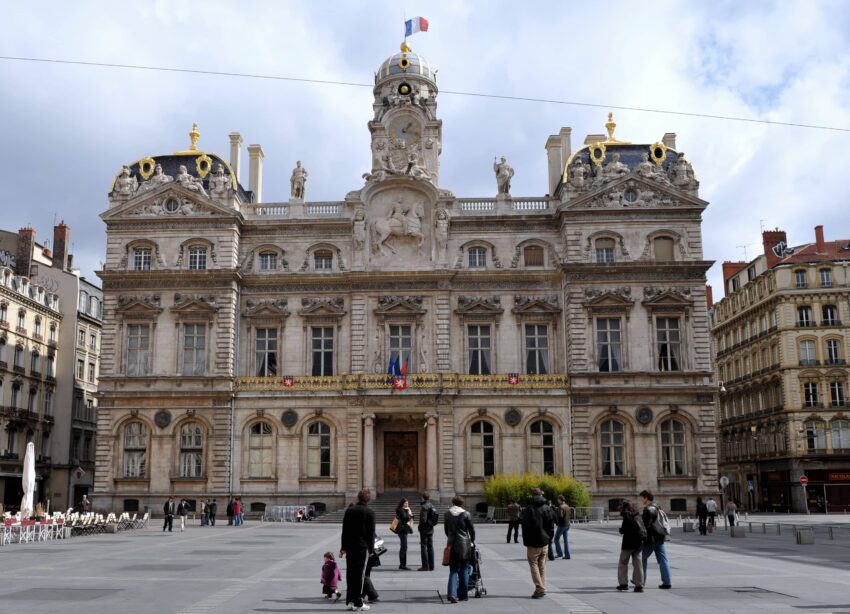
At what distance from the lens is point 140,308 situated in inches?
2153

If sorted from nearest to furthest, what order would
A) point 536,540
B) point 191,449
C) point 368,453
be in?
point 536,540
point 368,453
point 191,449

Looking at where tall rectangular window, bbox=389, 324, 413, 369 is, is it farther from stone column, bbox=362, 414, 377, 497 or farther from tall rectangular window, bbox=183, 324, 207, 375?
tall rectangular window, bbox=183, 324, 207, 375

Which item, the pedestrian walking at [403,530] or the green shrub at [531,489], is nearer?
the pedestrian walking at [403,530]

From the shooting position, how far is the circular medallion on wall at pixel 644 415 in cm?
5253

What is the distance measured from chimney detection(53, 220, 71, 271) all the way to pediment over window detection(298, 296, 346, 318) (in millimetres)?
29210

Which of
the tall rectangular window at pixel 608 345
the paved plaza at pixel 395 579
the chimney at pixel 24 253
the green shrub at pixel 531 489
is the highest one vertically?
the chimney at pixel 24 253

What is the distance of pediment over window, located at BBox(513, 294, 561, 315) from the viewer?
5462 centimetres

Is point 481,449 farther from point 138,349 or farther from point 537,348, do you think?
point 138,349

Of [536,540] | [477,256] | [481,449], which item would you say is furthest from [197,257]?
[536,540]

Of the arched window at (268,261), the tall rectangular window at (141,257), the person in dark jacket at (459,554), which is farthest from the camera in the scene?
the arched window at (268,261)

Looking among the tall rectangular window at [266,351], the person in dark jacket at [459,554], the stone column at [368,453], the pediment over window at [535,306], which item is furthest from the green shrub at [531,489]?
the person in dark jacket at [459,554]

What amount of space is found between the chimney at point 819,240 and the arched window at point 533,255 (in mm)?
31086

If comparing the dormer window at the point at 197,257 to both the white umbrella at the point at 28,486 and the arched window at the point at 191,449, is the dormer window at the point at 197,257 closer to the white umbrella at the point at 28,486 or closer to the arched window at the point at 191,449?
the arched window at the point at 191,449

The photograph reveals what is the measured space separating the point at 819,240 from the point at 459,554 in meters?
66.7
